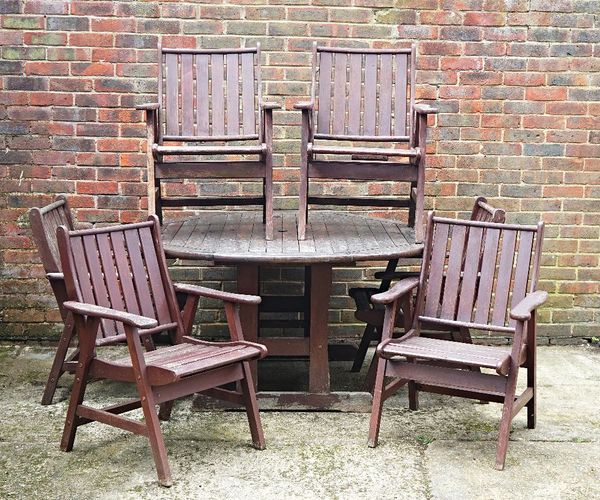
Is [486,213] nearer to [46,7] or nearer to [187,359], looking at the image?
[187,359]

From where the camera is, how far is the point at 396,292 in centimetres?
397

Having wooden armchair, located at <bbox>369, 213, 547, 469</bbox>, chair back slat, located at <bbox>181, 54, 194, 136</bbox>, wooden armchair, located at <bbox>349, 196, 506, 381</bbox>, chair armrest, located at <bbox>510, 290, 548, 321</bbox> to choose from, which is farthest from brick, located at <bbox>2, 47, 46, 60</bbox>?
chair armrest, located at <bbox>510, 290, 548, 321</bbox>

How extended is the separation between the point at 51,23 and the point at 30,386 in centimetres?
209

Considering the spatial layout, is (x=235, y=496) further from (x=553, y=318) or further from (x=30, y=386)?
(x=553, y=318)

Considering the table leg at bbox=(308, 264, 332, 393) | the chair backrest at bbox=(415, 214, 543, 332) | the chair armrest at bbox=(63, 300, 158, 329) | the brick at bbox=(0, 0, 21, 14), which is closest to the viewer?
the chair armrest at bbox=(63, 300, 158, 329)

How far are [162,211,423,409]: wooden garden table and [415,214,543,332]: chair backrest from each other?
154mm

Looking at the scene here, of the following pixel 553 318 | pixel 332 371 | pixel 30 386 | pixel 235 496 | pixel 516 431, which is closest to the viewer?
pixel 235 496

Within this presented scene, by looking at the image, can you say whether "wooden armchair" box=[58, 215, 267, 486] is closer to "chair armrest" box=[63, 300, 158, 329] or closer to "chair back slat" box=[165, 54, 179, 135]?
"chair armrest" box=[63, 300, 158, 329]

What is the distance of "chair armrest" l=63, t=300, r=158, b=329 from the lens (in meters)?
3.41

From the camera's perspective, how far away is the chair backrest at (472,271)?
4086mm

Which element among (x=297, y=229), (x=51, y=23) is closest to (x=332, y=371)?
(x=297, y=229)

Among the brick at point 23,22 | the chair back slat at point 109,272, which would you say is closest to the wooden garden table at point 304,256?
the chair back slat at point 109,272

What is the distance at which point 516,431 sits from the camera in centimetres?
408

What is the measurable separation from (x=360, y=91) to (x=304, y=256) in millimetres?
1224
